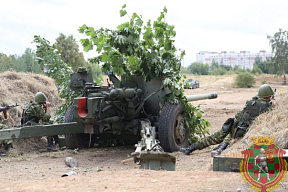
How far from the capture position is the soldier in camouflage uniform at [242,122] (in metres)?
7.90

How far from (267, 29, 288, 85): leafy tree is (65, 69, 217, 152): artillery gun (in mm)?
49729

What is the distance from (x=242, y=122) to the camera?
8000 mm

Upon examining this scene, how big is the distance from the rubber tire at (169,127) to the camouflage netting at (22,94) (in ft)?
9.39

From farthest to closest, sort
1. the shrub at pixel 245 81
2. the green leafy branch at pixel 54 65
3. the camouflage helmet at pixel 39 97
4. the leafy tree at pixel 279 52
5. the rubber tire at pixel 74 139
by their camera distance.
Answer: the leafy tree at pixel 279 52 < the shrub at pixel 245 81 < the green leafy branch at pixel 54 65 < the camouflage helmet at pixel 39 97 < the rubber tire at pixel 74 139

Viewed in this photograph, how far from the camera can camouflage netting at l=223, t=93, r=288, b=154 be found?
632 cm

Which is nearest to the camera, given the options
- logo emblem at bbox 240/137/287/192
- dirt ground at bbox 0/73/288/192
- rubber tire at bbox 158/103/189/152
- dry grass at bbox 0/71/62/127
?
logo emblem at bbox 240/137/287/192

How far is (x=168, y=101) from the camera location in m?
9.19

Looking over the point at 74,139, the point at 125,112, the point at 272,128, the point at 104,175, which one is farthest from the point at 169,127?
the point at 104,175

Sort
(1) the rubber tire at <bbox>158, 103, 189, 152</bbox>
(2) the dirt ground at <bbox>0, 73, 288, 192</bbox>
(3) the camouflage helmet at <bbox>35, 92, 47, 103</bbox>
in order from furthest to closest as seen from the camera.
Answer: (3) the camouflage helmet at <bbox>35, 92, 47, 103</bbox>
(1) the rubber tire at <bbox>158, 103, 189, 152</bbox>
(2) the dirt ground at <bbox>0, 73, 288, 192</bbox>

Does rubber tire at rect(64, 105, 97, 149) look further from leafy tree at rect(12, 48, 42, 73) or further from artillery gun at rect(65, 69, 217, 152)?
leafy tree at rect(12, 48, 42, 73)

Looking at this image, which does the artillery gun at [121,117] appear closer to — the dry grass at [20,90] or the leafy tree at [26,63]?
the dry grass at [20,90]

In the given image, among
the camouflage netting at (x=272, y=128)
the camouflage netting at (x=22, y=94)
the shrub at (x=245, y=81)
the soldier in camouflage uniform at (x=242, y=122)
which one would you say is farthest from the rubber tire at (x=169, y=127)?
the shrub at (x=245, y=81)

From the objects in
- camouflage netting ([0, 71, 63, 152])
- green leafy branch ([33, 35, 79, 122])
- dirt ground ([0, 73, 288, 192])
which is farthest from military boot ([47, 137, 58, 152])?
green leafy branch ([33, 35, 79, 122])

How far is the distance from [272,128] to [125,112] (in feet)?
10.2
